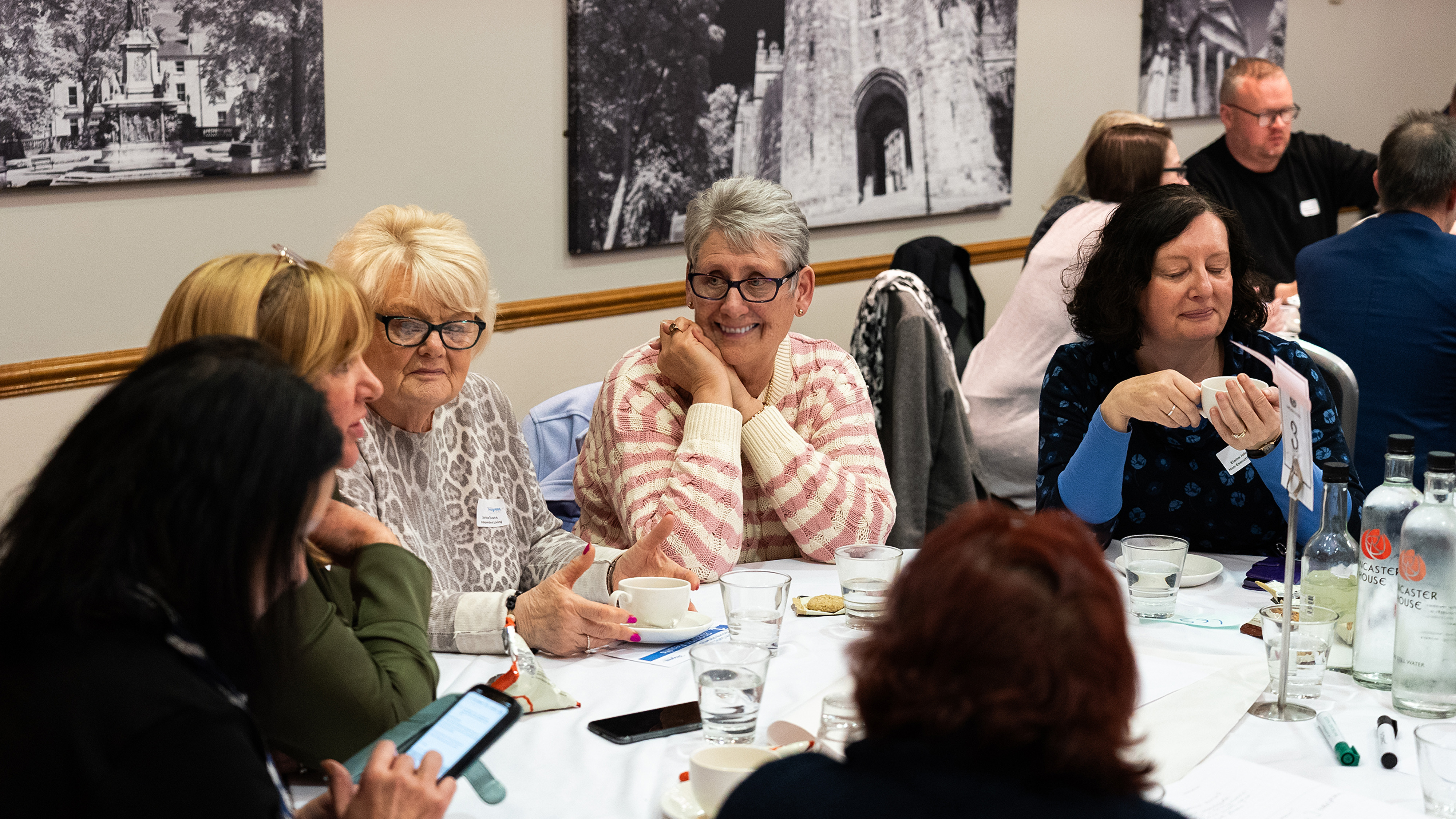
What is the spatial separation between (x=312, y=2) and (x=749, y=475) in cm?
201

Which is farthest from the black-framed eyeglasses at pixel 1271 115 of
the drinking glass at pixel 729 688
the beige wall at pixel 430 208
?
the drinking glass at pixel 729 688

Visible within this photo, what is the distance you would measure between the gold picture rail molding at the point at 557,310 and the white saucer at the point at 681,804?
3.32ft

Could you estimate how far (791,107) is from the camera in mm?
4652

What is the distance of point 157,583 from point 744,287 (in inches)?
63.5

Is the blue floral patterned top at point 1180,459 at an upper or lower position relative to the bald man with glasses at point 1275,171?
lower

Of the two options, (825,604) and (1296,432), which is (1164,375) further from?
(825,604)

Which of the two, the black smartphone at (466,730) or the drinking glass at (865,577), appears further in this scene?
the drinking glass at (865,577)

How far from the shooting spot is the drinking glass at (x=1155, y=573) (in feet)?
6.10

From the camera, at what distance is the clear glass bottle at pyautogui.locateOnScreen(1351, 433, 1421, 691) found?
1.59 meters

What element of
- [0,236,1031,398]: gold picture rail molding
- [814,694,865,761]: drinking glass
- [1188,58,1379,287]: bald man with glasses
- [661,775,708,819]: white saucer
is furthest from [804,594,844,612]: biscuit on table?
[1188,58,1379,287]: bald man with glasses

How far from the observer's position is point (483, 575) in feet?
6.79

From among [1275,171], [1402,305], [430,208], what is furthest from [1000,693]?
[1275,171]

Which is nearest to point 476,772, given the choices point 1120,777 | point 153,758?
point 153,758

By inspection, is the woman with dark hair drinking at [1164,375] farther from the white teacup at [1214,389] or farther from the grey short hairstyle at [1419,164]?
the grey short hairstyle at [1419,164]
